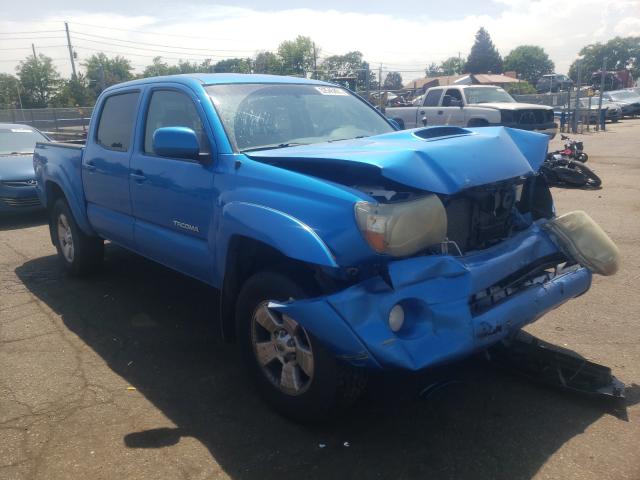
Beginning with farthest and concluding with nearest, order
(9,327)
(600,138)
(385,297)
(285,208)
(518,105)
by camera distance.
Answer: (600,138) → (518,105) → (9,327) → (285,208) → (385,297)

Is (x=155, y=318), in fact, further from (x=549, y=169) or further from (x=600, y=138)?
(x=600, y=138)

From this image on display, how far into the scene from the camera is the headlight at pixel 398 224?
2.67m

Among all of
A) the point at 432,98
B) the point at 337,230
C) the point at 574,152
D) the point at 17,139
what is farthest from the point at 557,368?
the point at 432,98

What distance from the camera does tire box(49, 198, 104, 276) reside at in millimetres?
5781

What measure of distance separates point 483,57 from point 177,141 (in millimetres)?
106100

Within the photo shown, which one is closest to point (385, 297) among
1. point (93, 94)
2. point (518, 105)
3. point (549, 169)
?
point (549, 169)

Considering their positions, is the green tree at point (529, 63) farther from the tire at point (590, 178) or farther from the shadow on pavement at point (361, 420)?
the shadow on pavement at point (361, 420)

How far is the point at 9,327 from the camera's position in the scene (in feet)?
15.6

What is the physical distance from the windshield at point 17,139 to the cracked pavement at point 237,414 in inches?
232

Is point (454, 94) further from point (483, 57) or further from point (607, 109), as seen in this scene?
point (483, 57)

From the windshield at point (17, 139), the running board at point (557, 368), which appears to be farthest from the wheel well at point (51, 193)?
the running board at point (557, 368)

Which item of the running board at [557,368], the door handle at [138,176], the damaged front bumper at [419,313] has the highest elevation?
the door handle at [138,176]

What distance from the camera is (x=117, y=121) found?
5.00m

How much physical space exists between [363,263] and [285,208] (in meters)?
0.54
